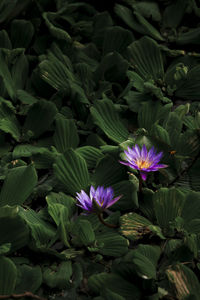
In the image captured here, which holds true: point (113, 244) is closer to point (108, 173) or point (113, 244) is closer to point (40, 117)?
point (108, 173)

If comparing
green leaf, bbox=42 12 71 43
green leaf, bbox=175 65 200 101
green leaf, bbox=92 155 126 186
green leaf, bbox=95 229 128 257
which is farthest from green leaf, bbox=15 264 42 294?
green leaf, bbox=42 12 71 43

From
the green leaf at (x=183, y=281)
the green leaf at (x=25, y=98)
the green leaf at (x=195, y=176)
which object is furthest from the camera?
the green leaf at (x=25, y=98)

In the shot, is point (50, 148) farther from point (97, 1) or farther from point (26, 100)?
point (97, 1)

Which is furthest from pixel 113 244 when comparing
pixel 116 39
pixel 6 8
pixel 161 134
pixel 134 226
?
pixel 6 8

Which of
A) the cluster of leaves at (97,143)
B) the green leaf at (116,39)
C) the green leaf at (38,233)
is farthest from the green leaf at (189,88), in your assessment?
the green leaf at (38,233)

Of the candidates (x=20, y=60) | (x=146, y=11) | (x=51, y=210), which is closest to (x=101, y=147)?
(x=51, y=210)

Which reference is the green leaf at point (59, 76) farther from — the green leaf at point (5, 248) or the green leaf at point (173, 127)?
the green leaf at point (5, 248)
